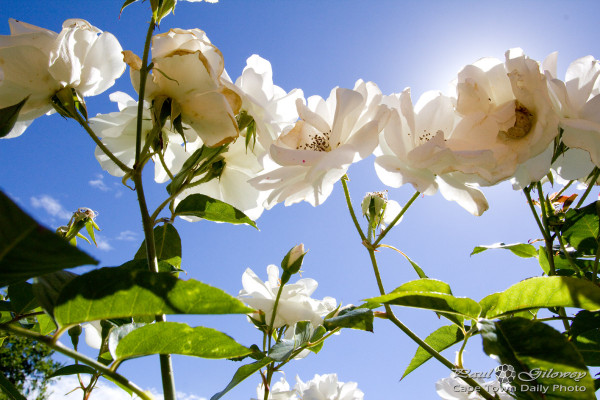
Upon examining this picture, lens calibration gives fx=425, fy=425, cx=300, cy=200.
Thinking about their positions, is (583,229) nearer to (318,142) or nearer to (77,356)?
(318,142)

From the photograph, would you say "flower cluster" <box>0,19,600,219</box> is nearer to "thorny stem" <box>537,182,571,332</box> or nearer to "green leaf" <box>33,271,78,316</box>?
"thorny stem" <box>537,182,571,332</box>

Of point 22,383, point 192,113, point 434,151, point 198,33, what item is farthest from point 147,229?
point 22,383

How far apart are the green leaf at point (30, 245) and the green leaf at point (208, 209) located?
544 millimetres

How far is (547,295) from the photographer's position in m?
0.70

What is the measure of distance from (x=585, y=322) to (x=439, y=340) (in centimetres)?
29

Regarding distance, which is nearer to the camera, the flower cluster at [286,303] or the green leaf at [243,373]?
the green leaf at [243,373]

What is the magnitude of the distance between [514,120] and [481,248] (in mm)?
664

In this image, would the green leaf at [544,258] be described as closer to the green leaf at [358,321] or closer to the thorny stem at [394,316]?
the thorny stem at [394,316]

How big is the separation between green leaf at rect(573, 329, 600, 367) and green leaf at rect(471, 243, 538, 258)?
0.34 m

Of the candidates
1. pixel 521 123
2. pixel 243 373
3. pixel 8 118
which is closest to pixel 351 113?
pixel 521 123

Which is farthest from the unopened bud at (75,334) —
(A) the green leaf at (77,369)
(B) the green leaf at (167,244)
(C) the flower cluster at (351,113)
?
(C) the flower cluster at (351,113)

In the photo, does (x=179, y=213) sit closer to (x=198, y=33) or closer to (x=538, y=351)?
(x=198, y=33)

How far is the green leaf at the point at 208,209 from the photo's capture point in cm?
94

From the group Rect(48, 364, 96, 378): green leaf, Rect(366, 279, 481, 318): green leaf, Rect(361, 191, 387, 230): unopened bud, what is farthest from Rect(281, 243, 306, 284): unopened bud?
Rect(48, 364, 96, 378): green leaf
